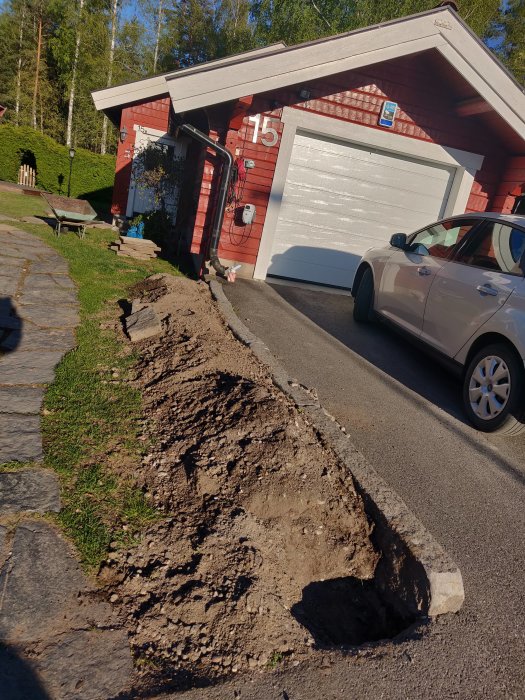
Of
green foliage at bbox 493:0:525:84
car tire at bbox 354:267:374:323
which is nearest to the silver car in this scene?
car tire at bbox 354:267:374:323

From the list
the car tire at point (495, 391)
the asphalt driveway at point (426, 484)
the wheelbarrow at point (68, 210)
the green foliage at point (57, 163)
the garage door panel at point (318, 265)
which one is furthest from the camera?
the green foliage at point (57, 163)

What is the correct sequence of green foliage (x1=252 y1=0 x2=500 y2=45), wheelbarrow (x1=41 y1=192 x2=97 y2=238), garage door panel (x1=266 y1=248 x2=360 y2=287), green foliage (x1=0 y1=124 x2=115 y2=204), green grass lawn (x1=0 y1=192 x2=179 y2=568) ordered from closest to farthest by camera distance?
1. green grass lawn (x1=0 y1=192 x2=179 y2=568)
2. garage door panel (x1=266 y1=248 x2=360 y2=287)
3. wheelbarrow (x1=41 y1=192 x2=97 y2=238)
4. green foliage (x1=0 y1=124 x2=115 y2=204)
5. green foliage (x1=252 y1=0 x2=500 y2=45)

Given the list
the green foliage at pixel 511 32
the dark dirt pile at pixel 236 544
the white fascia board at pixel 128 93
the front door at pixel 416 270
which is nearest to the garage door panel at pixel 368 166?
the front door at pixel 416 270

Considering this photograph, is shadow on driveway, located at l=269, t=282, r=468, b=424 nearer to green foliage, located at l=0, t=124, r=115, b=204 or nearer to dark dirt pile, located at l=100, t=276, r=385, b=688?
dark dirt pile, located at l=100, t=276, r=385, b=688

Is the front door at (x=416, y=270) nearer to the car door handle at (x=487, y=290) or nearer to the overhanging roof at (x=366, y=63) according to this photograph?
the car door handle at (x=487, y=290)

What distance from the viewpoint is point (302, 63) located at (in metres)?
6.73

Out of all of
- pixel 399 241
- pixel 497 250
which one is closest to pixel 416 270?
pixel 399 241

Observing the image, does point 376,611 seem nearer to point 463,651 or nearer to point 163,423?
point 463,651

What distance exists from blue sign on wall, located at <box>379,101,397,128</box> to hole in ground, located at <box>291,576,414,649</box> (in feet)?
24.7

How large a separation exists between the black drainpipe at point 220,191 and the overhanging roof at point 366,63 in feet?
2.55

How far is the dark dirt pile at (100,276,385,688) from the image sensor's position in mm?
1866

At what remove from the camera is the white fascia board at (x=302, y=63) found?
20.9 feet

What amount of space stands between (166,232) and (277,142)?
3.94 m

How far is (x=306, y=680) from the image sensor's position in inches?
67.9
